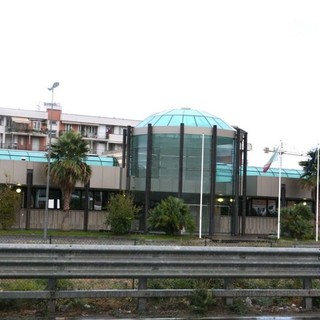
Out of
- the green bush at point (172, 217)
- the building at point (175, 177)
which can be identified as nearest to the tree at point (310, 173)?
the building at point (175, 177)

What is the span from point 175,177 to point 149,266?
3850cm

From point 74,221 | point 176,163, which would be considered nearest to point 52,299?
point 176,163

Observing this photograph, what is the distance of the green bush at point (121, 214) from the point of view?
42.8 meters

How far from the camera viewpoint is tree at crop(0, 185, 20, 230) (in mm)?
41250

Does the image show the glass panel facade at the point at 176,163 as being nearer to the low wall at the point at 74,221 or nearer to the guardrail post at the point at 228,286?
the low wall at the point at 74,221

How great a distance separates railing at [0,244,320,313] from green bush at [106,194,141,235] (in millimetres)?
34426

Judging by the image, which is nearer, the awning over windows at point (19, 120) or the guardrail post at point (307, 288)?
the guardrail post at point (307, 288)

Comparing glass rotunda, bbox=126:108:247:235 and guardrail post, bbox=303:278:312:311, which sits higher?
glass rotunda, bbox=126:108:247:235

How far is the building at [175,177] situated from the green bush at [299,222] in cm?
474

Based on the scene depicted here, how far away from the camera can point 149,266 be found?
7.96m

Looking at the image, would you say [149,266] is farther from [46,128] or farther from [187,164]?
[46,128]

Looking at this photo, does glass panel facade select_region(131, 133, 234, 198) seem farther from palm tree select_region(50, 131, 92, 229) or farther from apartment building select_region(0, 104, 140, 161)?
apartment building select_region(0, 104, 140, 161)

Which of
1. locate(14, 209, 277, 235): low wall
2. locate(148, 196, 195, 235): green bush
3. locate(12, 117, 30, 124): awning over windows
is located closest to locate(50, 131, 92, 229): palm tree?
locate(14, 209, 277, 235): low wall

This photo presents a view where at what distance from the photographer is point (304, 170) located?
52562 mm
